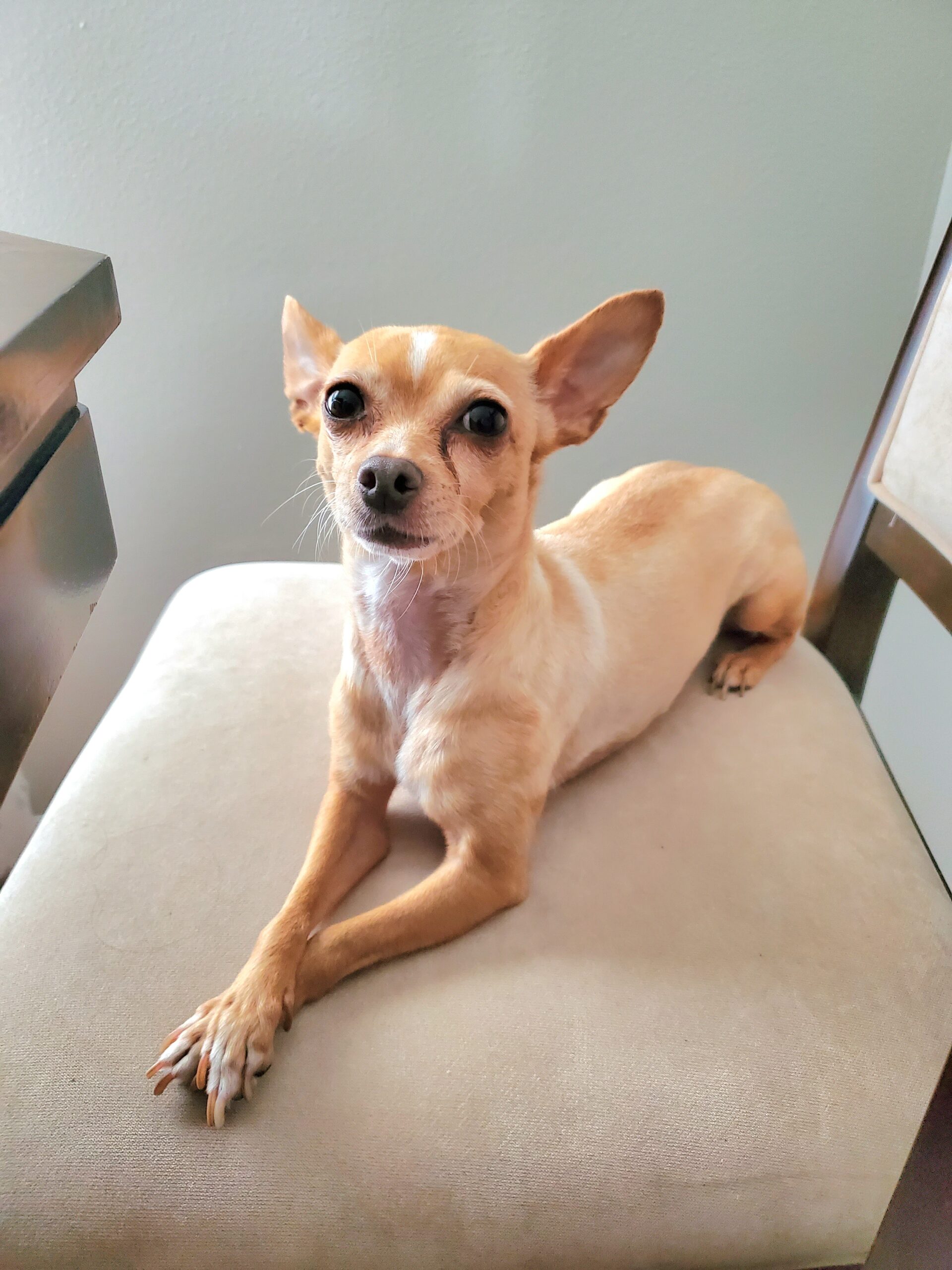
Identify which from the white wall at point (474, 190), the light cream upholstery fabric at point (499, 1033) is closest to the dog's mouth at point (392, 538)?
the light cream upholstery fabric at point (499, 1033)

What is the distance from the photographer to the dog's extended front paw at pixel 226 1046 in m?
0.65

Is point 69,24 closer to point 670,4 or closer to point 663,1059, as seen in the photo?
point 670,4

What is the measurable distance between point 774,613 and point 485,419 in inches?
25.8

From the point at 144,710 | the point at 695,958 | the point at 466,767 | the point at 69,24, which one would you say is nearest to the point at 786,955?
→ the point at 695,958

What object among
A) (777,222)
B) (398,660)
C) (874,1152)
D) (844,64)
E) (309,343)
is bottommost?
(874,1152)

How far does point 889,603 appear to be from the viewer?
1.19 meters

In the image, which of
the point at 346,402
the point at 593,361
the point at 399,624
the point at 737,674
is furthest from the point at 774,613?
the point at 346,402

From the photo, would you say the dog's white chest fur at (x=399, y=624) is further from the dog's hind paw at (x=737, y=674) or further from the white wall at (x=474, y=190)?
the white wall at (x=474, y=190)

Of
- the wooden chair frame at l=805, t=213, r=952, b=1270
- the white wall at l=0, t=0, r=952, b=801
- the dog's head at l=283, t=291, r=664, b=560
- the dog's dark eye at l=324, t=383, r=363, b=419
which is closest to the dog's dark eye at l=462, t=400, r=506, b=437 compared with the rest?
the dog's head at l=283, t=291, r=664, b=560

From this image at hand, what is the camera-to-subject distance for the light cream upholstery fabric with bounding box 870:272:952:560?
0.90 metres

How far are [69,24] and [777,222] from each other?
1.11 meters

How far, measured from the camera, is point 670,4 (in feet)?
4.09

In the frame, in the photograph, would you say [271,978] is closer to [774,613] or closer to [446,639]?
[446,639]

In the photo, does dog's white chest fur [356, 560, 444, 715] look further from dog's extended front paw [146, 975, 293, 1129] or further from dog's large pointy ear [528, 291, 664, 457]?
dog's extended front paw [146, 975, 293, 1129]
